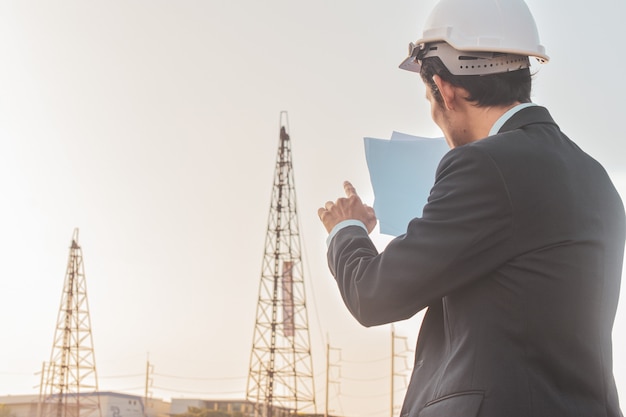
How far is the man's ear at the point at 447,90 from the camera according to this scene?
1598 mm

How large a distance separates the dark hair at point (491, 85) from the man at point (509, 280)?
0.07m

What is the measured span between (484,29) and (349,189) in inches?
17.4

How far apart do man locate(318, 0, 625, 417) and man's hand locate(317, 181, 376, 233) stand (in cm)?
17

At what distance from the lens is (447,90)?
5.24 feet

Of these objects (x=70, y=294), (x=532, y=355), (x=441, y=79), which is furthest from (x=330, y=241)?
(x=70, y=294)

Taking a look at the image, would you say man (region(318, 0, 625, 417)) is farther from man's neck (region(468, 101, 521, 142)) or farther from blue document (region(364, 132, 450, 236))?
blue document (region(364, 132, 450, 236))

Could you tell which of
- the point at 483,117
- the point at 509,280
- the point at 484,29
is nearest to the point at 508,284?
the point at 509,280

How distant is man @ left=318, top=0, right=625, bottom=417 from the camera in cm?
133

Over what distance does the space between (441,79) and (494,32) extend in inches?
5.2

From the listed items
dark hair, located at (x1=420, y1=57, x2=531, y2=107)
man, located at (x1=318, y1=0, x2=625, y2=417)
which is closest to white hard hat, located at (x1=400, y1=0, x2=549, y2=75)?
dark hair, located at (x1=420, y1=57, x2=531, y2=107)

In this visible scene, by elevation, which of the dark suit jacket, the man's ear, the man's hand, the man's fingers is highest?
the man's ear

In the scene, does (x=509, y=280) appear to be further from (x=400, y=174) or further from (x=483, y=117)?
(x=400, y=174)

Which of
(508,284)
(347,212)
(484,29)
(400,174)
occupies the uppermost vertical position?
(484,29)

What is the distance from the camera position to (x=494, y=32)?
5.21ft
